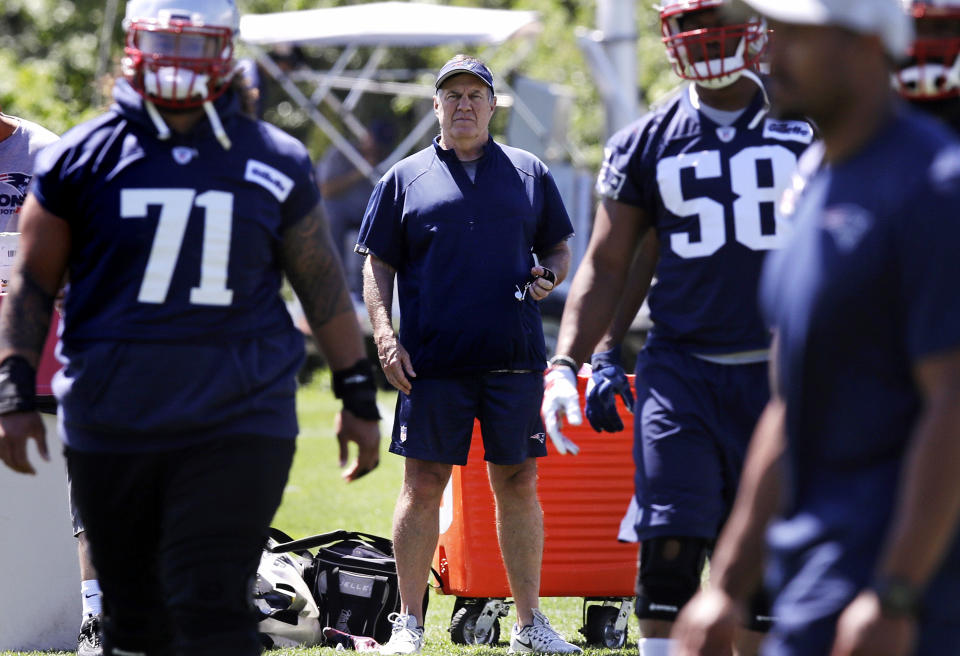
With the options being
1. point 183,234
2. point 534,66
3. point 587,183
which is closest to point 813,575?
point 183,234

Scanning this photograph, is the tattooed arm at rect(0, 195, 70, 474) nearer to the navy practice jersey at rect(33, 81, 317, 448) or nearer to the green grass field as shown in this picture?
the navy practice jersey at rect(33, 81, 317, 448)

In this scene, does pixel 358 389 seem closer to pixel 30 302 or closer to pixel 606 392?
pixel 30 302

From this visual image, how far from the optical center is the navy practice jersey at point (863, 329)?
260cm

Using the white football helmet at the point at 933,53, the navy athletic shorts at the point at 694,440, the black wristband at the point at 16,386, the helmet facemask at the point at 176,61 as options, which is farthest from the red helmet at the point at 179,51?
the white football helmet at the point at 933,53

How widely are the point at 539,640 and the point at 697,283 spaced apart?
2164 millimetres

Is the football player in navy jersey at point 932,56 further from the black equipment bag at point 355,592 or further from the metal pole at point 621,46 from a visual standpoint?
the metal pole at point 621,46

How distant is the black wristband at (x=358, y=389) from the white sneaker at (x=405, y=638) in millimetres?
2172

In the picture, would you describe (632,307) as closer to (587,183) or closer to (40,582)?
(40,582)

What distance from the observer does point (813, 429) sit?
2826mm

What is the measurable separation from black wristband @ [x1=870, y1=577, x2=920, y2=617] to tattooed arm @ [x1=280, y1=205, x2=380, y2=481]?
1958 millimetres

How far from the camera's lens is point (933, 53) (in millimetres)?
3514

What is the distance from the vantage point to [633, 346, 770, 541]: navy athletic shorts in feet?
15.1

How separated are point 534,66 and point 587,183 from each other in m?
7.78

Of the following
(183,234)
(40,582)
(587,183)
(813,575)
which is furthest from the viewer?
(587,183)
